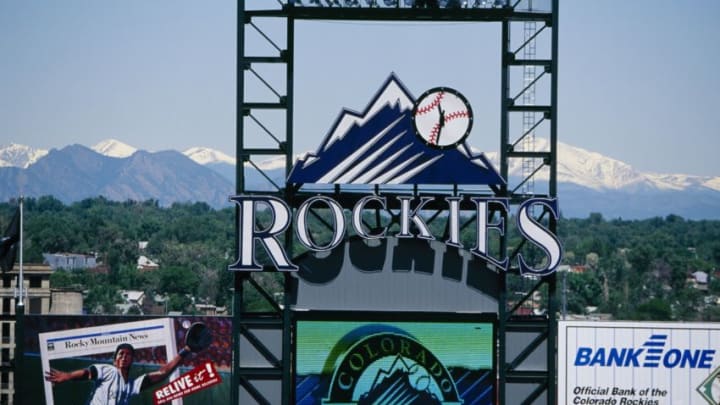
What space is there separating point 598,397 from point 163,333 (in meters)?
12.6

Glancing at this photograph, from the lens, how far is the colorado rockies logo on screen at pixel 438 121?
158 feet

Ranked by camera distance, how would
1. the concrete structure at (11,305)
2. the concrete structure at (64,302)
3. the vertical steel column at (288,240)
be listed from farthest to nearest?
the concrete structure at (64,302)
the concrete structure at (11,305)
the vertical steel column at (288,240)

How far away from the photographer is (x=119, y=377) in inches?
1994

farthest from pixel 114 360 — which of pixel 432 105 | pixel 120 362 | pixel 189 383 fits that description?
pixel 432 105

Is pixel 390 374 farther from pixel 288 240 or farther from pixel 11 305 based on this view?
pixel 11 305

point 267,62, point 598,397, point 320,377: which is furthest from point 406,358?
point 267,62

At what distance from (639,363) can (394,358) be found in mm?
7178

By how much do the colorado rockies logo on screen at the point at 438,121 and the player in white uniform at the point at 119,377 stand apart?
947cm

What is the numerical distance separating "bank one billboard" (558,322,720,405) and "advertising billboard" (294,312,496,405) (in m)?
2.90

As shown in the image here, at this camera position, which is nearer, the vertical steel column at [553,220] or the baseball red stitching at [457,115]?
the vertical steel column at [553,220]

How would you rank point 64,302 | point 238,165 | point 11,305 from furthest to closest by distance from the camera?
point 64,302
point 11,305
point 238,165

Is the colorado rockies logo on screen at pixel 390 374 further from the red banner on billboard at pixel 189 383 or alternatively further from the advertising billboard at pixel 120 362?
the red banner on billboard at pixel 189 383

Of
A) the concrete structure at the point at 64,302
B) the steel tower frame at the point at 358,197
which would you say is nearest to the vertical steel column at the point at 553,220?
the steel tower frame at the point at 358,197

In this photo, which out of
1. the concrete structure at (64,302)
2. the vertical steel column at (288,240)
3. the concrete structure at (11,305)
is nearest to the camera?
the vertical steel column at (288,240)
